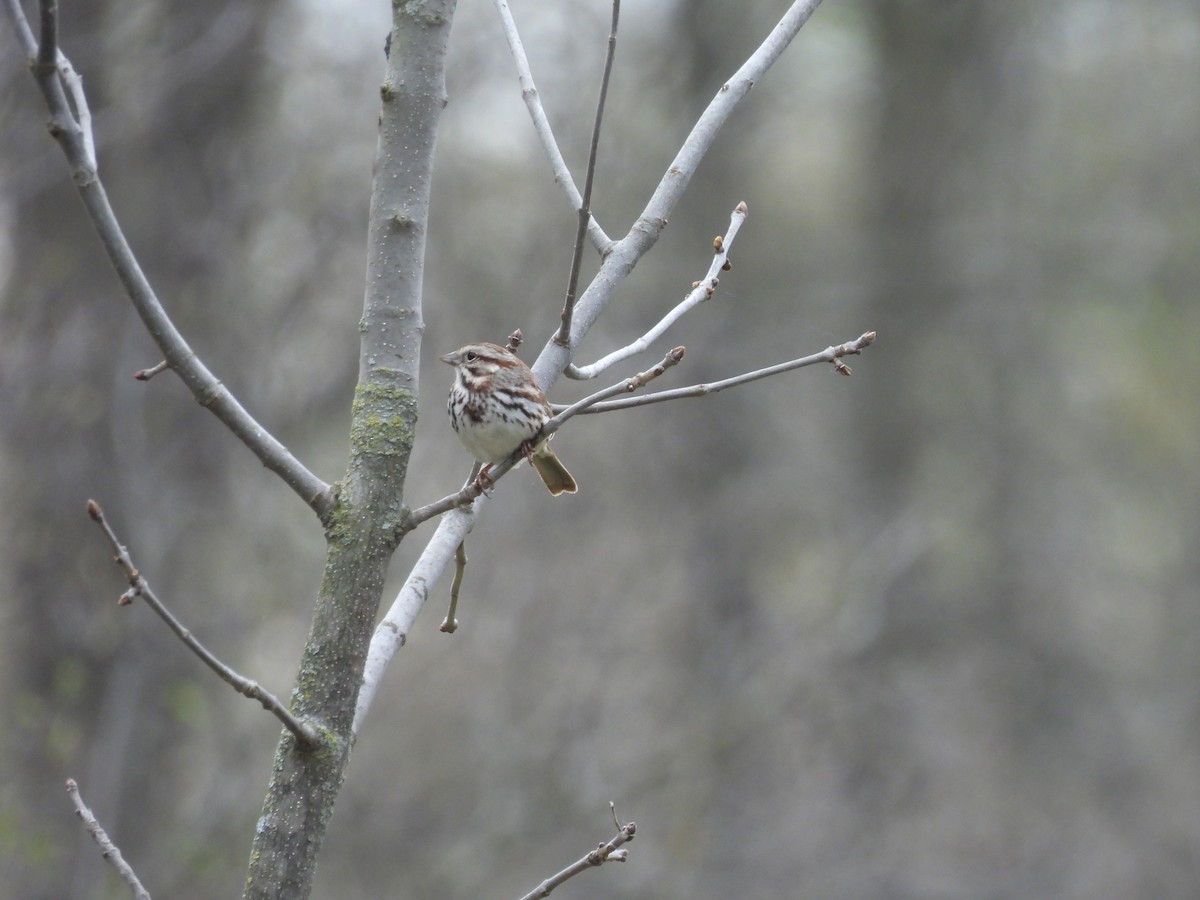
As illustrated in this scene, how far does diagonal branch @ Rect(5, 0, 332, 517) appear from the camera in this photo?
1627mm

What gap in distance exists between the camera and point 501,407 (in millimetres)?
3367

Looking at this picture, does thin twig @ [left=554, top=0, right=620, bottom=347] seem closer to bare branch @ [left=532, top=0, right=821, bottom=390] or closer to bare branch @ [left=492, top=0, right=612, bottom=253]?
bare branch @ [left=532, top=0, right=821, bottom=390]

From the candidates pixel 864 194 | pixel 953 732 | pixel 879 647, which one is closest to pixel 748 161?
pixel 864 194

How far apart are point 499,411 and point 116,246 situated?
1699mm

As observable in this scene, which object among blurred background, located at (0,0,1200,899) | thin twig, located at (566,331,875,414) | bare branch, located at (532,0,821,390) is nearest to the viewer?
thin twig, located at (566,331,875,414)

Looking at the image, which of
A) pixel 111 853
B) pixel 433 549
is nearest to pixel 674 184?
pixel 433 549

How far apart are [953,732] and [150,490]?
→ 897cm

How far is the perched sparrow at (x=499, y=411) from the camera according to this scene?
10.8 ft

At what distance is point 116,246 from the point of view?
1.72 meters

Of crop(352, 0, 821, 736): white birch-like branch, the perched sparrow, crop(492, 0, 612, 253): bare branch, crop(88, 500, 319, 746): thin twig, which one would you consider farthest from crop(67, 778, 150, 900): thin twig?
crop(492, 0, 612, 253): bare branch

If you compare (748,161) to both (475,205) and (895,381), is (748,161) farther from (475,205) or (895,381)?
(475,205)

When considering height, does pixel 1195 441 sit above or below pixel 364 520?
above

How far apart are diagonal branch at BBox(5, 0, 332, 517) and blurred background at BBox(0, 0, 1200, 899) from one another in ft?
15.7

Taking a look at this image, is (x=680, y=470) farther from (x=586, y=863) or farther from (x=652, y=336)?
(x=586, y=863)
